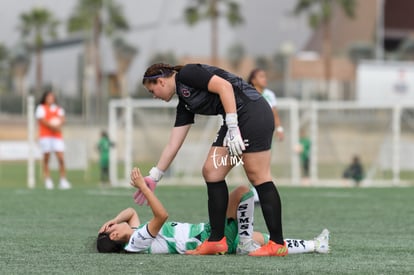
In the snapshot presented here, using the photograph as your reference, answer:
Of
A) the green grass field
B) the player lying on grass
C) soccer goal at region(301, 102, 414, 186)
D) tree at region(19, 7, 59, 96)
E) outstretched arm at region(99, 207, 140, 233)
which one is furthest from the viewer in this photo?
tree at region(19, 7, 59, 96)

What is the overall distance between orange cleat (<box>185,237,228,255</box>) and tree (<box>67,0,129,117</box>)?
51.6 meters

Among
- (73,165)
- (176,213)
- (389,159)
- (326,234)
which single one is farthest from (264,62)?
(326,234)

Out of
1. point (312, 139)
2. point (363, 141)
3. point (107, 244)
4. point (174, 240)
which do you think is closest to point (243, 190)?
point (174, 240)

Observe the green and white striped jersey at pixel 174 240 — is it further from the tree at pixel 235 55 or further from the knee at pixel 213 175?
the tree at pixel 235 55

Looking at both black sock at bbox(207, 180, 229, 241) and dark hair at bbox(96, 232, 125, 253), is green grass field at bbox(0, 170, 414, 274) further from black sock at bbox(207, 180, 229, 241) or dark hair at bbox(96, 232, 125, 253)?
black sock at bbox(207, 180, 229, 241)

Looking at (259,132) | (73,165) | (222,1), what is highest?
(222,1)

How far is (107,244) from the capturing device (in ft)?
26.0

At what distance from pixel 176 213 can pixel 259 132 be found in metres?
4.83

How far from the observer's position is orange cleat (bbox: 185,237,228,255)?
25.4 feet

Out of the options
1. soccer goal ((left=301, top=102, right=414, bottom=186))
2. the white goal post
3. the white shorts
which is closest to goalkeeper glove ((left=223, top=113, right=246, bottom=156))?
the white shorts

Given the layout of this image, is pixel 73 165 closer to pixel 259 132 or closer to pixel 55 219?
pixel 55 219

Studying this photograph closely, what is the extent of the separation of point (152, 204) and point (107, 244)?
0.60 metres

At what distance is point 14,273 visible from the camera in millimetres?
6715

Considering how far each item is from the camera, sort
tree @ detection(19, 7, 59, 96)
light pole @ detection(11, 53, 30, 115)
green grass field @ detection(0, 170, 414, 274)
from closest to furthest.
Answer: green grass field @ detection(0, 170, 414, 274) < light pole @ detection(11, 53, 30, 115) < tree @ detection(19, 7, 59, 96)
